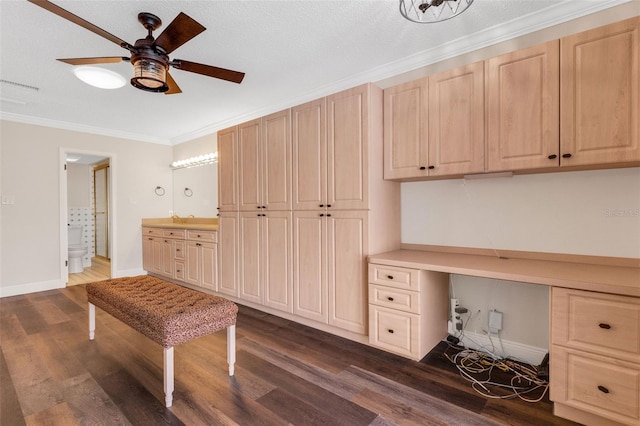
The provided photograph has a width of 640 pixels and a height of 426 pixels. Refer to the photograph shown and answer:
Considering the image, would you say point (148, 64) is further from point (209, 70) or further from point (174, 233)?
point (174, 233)

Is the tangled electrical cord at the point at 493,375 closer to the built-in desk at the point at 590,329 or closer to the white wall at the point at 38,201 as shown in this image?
the built-in desk at the point at 590,329

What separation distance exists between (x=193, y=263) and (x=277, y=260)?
1.65 m

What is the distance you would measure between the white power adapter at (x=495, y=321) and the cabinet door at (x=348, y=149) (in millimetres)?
1257

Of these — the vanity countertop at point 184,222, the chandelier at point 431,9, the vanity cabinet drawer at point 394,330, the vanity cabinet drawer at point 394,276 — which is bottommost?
the vanity cabinet drawer at point 394,330

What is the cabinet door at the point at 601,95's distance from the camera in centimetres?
156

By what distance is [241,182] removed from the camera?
3387mm

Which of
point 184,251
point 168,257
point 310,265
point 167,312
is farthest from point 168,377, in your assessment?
point 168,257

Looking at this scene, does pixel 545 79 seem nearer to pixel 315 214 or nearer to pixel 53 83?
pixel 315 214

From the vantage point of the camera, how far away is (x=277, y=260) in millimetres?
3008

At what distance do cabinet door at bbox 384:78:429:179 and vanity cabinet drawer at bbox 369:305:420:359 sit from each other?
109 centimetres

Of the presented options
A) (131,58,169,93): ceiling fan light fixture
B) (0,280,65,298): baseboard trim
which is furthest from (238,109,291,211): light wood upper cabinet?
(0,280,65,298): baseboard trim

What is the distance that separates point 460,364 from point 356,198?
1.46m

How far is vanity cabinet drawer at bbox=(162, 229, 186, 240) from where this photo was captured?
416cm

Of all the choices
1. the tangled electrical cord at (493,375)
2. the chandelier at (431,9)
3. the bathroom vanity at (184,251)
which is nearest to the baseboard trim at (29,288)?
the bathroom vanity at (184,251)
